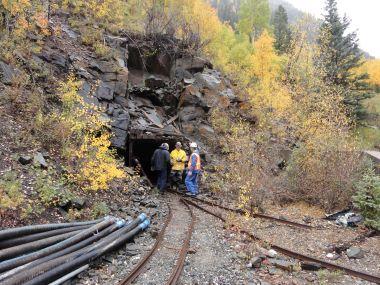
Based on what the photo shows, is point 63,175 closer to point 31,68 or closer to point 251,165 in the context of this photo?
point 31,68

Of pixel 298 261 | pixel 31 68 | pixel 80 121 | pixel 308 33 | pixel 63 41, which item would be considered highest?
pixel 308 33

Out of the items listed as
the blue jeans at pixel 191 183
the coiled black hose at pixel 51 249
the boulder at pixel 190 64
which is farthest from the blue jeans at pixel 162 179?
the boulder at pixel 190 64

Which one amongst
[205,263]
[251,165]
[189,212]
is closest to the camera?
[205,263]

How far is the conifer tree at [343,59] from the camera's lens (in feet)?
92.6

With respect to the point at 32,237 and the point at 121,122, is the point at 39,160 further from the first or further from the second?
the point at 121,122

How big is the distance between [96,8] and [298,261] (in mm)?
18721

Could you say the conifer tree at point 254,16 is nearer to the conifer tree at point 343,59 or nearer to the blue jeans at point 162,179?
the conifer tree at point 343,59

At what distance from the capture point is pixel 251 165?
57.5 feet

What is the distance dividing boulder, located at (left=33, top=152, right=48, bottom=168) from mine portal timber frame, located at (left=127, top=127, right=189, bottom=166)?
648 centimetres

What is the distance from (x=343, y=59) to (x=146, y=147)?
19.1 meters

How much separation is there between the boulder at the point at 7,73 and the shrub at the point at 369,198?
1175 cm

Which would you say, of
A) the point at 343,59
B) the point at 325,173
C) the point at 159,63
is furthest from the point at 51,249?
the point at 343,59

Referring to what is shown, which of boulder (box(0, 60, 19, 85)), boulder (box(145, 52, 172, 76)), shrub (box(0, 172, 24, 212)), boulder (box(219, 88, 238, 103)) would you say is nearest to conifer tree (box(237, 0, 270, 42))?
boulder (box(219, 88, 238, 103))

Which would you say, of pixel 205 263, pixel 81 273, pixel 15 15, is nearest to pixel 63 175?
pixel 81 273
